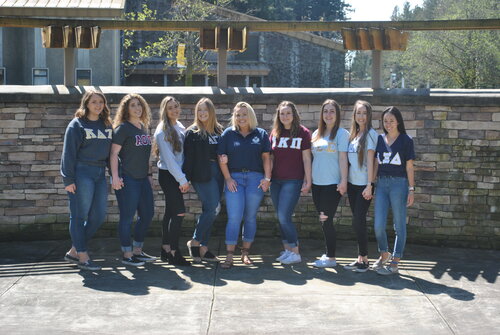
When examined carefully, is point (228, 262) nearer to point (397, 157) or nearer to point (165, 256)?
point (165, 256)

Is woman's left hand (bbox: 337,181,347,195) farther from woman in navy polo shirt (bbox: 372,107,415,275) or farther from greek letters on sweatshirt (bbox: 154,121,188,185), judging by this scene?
greek letters on sweatshirt (bbox: 154,121,188,185)

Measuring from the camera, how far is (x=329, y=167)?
20.7ft

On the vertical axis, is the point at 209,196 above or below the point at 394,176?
below

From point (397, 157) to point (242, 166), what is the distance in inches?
58.8

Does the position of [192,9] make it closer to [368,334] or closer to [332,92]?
[332,92]

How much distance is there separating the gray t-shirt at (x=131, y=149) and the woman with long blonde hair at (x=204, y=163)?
0.42 m

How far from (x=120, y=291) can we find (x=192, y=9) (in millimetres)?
20206

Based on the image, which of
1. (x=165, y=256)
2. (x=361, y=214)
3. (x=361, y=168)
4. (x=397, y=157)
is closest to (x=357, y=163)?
(x=361, y=168)

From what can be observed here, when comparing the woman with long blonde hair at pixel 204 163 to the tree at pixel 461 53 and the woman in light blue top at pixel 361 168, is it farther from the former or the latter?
the tree at pixel 461 53

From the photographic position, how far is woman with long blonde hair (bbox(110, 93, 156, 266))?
6.23 metres

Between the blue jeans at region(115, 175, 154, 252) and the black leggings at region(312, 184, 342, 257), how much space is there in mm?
1678

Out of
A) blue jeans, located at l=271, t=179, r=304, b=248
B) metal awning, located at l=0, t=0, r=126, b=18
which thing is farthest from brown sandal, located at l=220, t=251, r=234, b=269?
metal awning, located at l=0, t=0, r=126, b=18

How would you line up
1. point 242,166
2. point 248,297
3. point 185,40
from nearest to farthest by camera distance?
point 248,297
point 242,166
point 185,40

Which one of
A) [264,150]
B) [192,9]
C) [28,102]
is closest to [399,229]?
[264,150]
